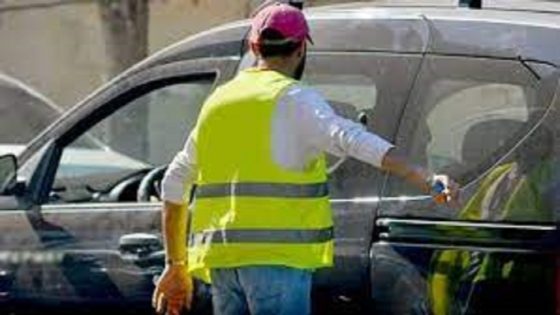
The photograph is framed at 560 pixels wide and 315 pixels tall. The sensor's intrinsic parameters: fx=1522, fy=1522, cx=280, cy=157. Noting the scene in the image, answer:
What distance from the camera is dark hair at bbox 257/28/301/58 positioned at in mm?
4391

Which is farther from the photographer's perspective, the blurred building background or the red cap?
the blurred building background

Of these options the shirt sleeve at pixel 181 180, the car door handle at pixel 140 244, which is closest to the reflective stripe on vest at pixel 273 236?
the shirt sleeve at pixel 181 180

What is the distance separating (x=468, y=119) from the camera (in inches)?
180

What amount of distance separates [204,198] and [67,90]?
11293mm

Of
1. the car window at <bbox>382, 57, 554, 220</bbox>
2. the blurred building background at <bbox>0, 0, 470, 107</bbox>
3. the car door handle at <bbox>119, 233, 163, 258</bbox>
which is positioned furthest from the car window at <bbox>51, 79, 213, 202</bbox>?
the blurred building background at <bbox>0, 0, 470, 107</bbox>

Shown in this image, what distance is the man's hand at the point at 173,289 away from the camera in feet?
15.0

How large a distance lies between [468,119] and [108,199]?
1.48 m

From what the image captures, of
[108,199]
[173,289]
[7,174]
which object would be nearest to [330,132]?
[173,289]

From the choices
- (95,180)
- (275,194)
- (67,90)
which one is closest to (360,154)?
(275,194)

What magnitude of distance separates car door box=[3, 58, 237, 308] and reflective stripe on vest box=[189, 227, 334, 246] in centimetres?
66

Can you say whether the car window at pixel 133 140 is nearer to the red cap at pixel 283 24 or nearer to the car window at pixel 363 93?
the car window at pixel 363 93

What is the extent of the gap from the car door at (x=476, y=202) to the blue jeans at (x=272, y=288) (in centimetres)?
28

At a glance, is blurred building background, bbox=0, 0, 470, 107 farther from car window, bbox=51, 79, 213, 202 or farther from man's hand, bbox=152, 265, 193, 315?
man's hand, bbox=152, 265, 193, 315

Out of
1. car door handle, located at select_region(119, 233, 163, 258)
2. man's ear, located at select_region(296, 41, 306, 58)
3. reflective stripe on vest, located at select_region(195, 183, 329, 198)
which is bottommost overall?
car door handle, located at select_region(119, 233, 163, 258)
